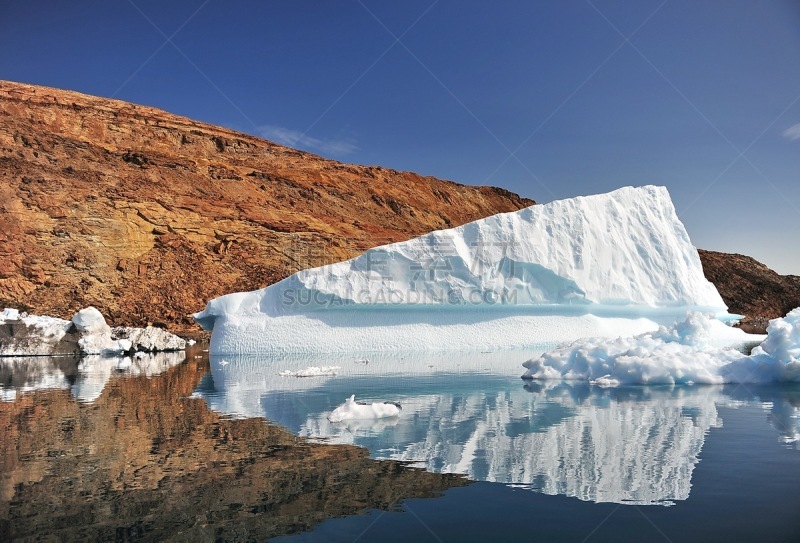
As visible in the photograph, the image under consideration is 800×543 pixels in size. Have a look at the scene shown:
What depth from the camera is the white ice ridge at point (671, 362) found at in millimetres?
7578

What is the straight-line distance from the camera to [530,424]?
5.10 meters

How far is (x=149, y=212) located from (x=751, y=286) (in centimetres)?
4916

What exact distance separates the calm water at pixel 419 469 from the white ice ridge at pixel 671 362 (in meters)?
0.60

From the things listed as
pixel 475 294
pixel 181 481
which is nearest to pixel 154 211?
pixel 475 294

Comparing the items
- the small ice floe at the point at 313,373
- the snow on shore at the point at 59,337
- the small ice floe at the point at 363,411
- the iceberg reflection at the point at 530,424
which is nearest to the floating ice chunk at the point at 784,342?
the iceberg reflection at the point at 530,424

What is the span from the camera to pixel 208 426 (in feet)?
17.8

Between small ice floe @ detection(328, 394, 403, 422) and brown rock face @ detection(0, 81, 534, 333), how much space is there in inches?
1040

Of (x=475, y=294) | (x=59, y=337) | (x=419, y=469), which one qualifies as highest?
(x=475, y=294)

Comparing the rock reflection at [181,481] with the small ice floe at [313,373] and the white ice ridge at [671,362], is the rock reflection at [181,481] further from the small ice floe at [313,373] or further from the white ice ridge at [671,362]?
the white ice ridge at [671,362]

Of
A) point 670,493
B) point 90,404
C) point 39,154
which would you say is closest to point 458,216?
point 39,154

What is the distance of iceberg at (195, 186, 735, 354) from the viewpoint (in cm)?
1423

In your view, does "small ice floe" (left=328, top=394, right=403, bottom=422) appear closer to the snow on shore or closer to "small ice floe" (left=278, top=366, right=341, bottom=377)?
"small ice floe" (left=278, top=366, right=341, bottom=377)

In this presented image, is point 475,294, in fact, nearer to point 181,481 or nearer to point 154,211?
Result: point 181,481

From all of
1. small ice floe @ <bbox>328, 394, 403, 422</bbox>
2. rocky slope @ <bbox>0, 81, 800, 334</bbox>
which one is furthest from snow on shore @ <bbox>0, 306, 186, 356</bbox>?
small ice floe @ <bbox>328, 394, 403, 422</bbox>
